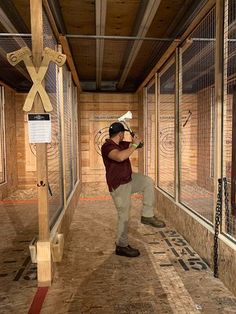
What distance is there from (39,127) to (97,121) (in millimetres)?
4628

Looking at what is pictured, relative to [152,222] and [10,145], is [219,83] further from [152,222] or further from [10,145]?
[10,145]

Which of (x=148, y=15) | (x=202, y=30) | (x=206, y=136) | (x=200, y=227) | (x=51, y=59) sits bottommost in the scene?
(x=200, y=227)

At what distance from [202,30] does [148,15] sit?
1.95ft

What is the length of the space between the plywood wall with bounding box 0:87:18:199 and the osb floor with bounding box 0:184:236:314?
2771 millimetres

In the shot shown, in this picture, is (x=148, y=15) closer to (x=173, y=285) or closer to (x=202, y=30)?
(x=202, y=30)

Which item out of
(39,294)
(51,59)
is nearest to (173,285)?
(39,294)

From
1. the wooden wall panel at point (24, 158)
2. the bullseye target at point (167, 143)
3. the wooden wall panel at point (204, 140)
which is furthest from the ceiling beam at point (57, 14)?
the wooden wall panel at point (24, 158)

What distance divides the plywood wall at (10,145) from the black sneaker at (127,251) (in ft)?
11.9

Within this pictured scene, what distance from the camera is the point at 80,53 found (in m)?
4.38

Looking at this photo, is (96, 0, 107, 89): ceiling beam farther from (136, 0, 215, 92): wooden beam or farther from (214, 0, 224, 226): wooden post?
(214, 0, 224, 226): wooden post

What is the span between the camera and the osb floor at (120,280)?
6.09 feet

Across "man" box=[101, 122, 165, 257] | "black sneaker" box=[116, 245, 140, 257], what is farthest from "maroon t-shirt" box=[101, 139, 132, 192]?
"black sneaker" box=[116, 245, 140, 257]

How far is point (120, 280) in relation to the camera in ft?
7.20

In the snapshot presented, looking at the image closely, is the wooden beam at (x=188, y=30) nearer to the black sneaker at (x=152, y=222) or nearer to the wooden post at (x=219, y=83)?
the wooden post at (x=219, y=83)
